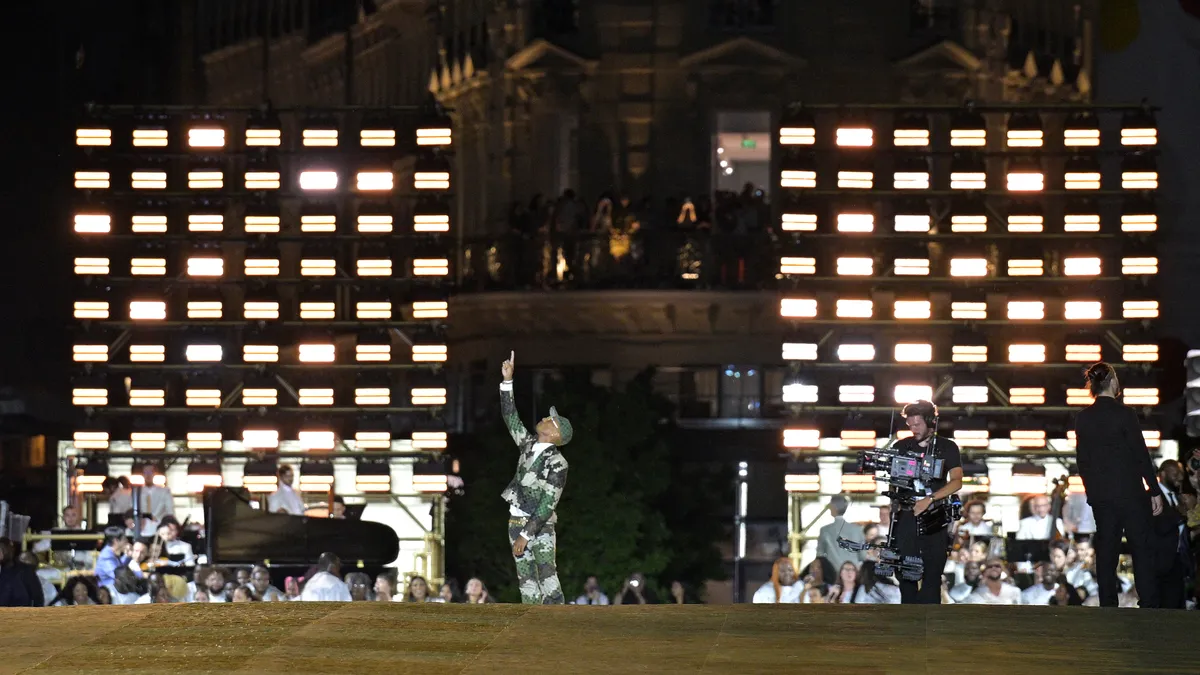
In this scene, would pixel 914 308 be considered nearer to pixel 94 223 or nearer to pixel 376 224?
pixel 376 224

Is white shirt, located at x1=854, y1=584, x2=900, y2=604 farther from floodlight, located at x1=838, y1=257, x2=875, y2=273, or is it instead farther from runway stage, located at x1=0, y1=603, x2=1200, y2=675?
runway stage, located at x1=0, y1=603, x2=1200, y2=675

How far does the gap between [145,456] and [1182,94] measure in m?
17.5

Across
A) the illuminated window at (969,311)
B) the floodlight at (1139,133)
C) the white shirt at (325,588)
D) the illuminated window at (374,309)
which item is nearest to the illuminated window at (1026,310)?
the illuminated window at (969,311)

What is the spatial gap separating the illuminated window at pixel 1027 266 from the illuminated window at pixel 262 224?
26.9ft

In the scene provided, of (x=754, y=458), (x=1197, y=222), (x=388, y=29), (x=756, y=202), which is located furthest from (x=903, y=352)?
(x=388, y=29)

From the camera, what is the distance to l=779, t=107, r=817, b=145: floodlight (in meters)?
26.8

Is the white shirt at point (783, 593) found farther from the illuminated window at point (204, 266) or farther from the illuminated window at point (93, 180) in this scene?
the illuminated window at point (93, 180)

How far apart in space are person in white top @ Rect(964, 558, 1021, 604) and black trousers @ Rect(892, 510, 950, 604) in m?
6.96

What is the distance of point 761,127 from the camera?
39688 millimetres

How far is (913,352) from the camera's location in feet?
89.5

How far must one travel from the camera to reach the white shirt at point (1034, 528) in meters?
26.0

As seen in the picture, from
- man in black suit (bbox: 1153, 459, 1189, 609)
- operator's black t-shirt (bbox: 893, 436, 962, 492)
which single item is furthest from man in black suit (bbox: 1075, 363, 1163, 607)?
operator's black t-shirt (bbox: 893, 436, 962, 492)

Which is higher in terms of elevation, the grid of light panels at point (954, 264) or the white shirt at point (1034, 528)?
the grid of light panels at point (954, 264)

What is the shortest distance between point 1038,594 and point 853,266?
17.3ft
